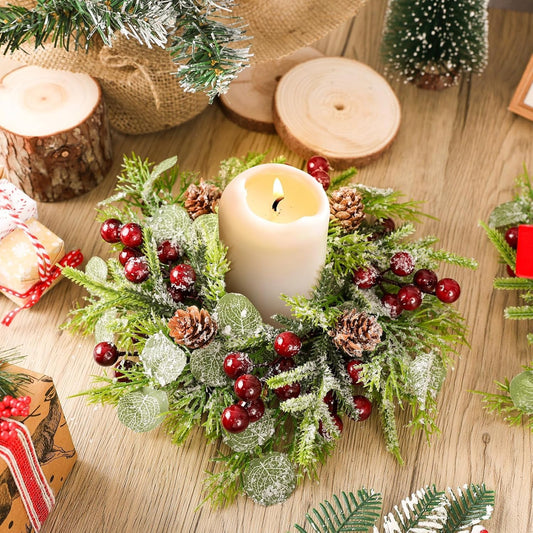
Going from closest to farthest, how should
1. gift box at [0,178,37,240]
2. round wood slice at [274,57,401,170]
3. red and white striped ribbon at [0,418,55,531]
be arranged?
red and white striped ribbon at [0,418,55,531] < gift box at [0,178,37,240] < round wood slice at [274,57,401,170]

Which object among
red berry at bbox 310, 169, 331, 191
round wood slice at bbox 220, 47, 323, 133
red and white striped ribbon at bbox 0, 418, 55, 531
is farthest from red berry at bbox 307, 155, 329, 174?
red and white striped ribbon at bbox 0, 418, 55, 531

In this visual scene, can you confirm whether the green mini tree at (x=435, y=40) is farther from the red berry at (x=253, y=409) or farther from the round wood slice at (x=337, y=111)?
the red berry at (x=253, y=409)

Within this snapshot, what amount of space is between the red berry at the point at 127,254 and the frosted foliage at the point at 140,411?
0.52 feet

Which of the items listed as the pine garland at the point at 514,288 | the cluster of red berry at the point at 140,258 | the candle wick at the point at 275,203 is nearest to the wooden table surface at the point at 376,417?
the pine garland at the point at 514,288

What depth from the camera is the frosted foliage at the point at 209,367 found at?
655 mm

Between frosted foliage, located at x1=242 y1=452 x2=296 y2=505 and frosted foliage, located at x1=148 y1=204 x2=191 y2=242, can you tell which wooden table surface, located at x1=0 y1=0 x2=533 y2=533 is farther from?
frosted foliage, located at x1=148 y1=204 x2=191 y2=242

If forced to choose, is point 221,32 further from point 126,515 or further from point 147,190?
point 126,515

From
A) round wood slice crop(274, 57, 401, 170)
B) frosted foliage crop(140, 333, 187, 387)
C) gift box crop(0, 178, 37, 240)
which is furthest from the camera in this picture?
round wood slice crop(274, 57, 401, 170)

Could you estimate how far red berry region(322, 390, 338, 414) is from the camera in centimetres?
68

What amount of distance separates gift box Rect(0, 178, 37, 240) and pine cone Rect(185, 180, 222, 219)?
0.20m

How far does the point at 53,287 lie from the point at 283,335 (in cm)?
35

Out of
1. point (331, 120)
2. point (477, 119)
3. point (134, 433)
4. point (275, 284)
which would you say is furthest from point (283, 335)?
point (477, 119)

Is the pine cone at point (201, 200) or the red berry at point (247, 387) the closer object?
the red berry at point (247, 387)

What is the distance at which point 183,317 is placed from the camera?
2.10 feet
